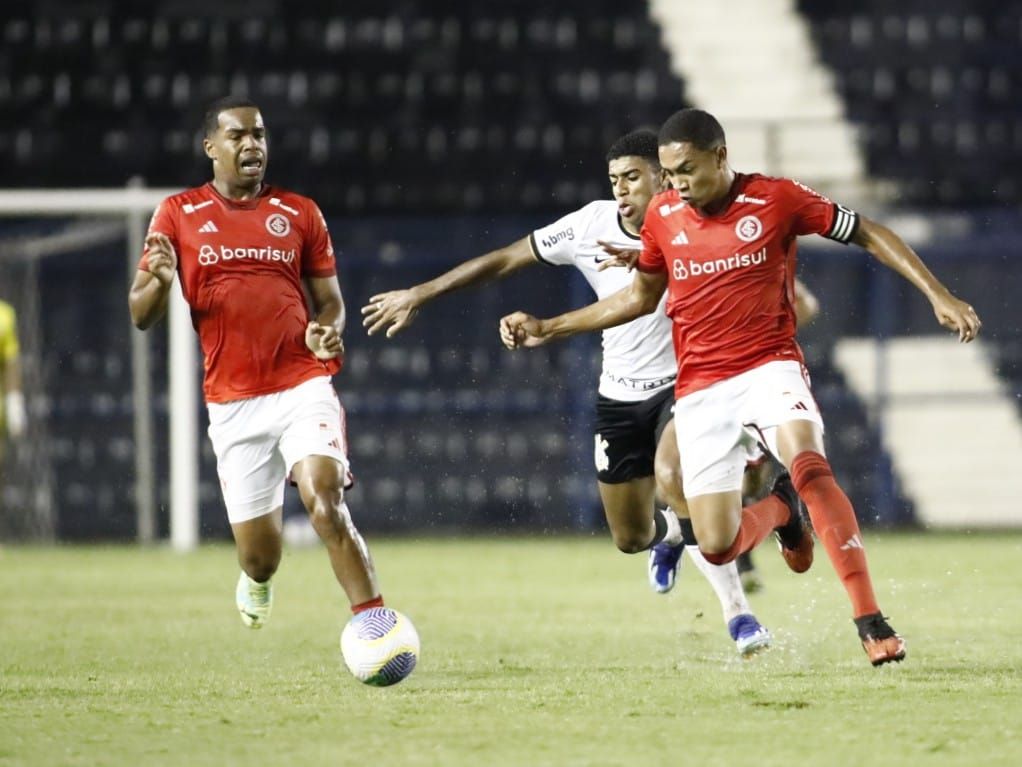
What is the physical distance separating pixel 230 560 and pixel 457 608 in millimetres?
4260

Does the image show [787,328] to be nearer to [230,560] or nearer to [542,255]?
[542,255]

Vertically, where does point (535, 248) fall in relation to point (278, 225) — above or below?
below

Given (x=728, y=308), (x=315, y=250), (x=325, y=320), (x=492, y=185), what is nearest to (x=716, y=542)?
(x=728, y=308)

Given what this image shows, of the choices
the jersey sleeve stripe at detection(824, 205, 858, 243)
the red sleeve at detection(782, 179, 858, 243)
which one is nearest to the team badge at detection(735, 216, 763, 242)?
the red sleeve at detection(782, 179, 858, 243)

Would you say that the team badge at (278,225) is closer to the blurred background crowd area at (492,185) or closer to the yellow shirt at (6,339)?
the yellow shirt at (6,339)

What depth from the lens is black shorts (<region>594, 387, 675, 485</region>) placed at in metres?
8.48

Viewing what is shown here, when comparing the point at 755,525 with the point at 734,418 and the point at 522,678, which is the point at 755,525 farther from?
the point at 522,678

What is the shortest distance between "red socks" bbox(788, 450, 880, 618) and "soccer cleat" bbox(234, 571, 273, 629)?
98.7 inches

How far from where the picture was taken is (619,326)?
8.15m

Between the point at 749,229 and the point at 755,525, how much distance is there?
109 cm

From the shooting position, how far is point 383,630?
6441mm

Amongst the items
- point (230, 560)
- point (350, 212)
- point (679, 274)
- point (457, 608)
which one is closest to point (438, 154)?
point (350, 212)

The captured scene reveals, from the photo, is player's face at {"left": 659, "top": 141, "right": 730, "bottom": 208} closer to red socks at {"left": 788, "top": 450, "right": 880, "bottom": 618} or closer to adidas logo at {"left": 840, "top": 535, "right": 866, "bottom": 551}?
red socks at {"left": 788, "top": 450, "right": 880, "bottom": 618}

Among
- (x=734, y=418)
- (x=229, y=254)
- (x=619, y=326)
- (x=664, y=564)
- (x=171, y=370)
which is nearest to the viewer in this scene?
(x=734, y=418)
